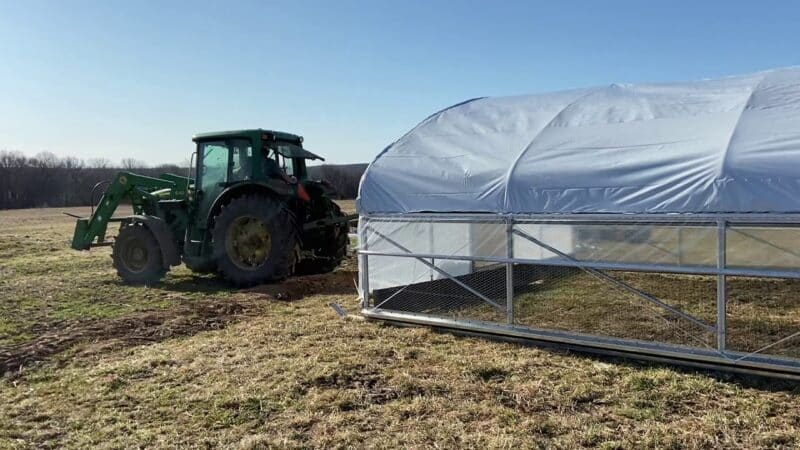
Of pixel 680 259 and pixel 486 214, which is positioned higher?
pixel 486 214

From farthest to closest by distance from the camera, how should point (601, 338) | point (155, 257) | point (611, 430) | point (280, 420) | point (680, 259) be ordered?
point (155, 257) → point (680, 259) → point (601, 338) → point (280, 420) → point (611, 430)

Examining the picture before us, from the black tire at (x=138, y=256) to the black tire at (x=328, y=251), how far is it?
2.47 metres

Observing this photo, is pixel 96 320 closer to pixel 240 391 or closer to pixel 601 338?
pixel 240 391

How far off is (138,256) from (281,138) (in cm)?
340

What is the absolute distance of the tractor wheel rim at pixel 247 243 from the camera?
32.0 feet

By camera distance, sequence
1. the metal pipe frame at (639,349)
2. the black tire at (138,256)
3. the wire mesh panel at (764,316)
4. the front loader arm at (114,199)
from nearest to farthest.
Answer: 1. the metal pipe frame at (639,349)
2. the wire mesh panel at (764,316)
3. the black tire at (138,256)
4. the front loader arm at (114,199)

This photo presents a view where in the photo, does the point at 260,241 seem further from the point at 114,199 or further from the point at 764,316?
the point at 764,316

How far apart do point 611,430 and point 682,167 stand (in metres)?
2.54

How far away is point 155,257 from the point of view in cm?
1045

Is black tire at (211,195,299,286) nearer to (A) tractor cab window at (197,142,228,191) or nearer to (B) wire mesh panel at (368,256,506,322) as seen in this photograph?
(A) tractor cab window at (197,142,228,191)

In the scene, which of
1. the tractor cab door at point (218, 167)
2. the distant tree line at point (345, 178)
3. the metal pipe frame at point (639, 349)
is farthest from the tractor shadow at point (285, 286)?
the distant tree line at point (345, 178)

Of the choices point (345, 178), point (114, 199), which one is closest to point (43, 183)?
point (345, 178)

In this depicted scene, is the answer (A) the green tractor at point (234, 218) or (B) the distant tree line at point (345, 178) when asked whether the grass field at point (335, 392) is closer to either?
(A) the green tractor at point (234, 218)

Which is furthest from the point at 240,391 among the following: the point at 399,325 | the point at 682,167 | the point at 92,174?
the point at 92,174
